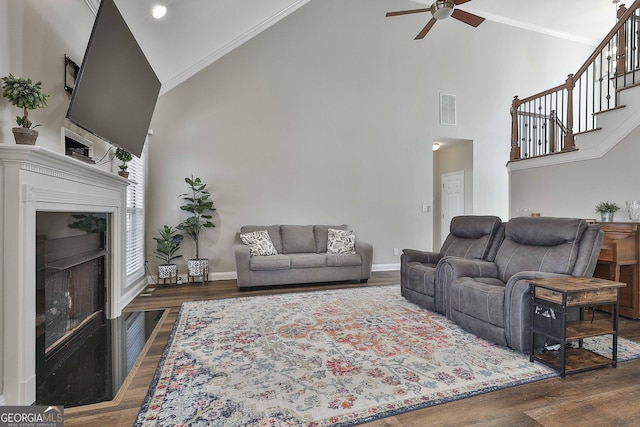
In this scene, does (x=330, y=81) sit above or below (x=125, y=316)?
above

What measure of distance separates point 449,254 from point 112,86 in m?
3.74

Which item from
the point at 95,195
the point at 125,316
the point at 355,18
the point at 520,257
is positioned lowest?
the point at 125,316

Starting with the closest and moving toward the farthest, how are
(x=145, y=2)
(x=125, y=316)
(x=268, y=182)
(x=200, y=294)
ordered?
(x=145, y=2), (x=125, y=316), (x=200, y=294), (x=268, y=182)

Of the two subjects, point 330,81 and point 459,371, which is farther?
point 330,81

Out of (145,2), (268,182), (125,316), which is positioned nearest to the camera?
(145,2)

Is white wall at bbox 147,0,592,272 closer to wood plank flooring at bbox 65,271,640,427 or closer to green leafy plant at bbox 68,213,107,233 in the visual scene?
green leafy plant at bbox 68,213,107,233

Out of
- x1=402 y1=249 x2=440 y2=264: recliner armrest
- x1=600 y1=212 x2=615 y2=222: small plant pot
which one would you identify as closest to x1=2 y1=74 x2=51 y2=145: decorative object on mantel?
x1=402 y1=249 x2=440 y2=264: recliner armrest

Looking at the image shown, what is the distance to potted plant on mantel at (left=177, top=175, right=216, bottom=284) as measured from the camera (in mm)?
4781

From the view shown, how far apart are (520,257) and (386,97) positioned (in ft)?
13.5

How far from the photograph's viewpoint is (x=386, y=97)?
6098 millimetres

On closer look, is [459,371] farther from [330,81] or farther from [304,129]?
[330,81]

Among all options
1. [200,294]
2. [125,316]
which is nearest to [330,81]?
[200,294]

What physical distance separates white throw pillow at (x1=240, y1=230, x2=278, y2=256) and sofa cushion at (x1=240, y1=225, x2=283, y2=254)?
0.15 meters

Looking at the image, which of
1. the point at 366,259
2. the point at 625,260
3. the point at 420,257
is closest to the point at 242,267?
the point at 366,259
